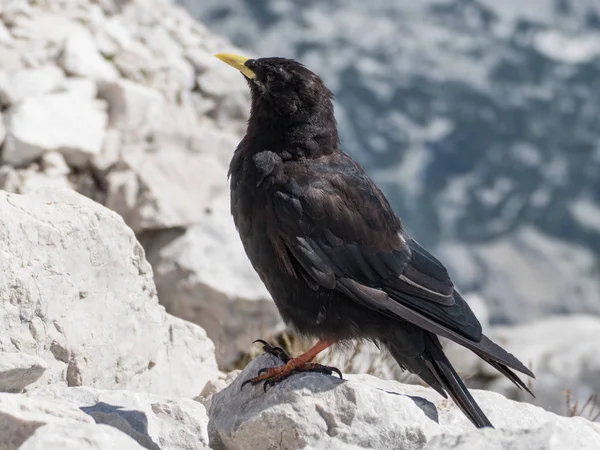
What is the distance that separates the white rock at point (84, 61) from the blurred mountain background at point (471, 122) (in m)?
59.0

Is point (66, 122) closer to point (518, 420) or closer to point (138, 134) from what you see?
point (138, 134)

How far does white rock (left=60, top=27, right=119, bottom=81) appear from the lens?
9.30 m

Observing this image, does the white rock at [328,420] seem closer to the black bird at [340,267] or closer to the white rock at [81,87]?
the black bird at [340,267]

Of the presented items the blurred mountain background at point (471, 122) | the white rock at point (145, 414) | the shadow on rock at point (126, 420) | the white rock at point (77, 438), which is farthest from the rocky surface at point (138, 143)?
the blurred mountain background at point (471, 122)

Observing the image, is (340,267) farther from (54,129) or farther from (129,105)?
(129,105)

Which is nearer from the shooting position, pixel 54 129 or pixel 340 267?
pixel 340 267

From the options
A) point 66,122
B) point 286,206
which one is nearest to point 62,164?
point 66,122

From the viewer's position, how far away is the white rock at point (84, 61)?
930 centimetres

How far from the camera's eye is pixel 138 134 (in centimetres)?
881

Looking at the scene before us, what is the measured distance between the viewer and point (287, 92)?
4.80 metres

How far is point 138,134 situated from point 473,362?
5.53 meters

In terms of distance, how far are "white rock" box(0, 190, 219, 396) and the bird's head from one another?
1099 mm

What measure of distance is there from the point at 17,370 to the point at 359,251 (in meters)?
1.84

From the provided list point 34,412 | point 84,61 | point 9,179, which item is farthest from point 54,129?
point 34,412
